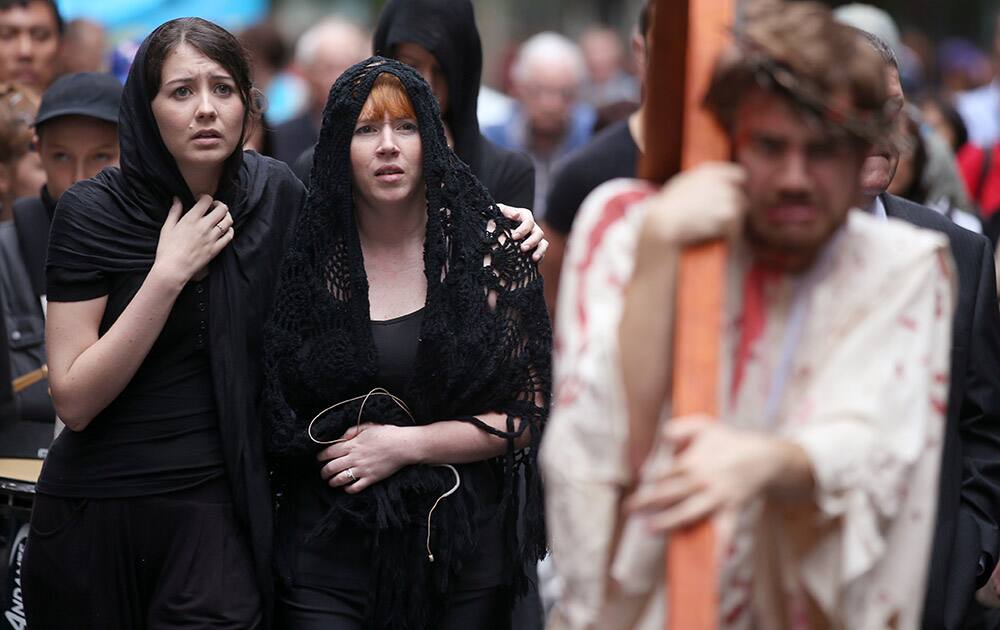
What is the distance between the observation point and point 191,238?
4.23 meters

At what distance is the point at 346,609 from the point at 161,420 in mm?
687

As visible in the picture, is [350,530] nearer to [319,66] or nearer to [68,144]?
[68,144]

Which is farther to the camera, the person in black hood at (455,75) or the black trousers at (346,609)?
the person in black hood at (455,75)

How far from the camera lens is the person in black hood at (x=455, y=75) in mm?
5758

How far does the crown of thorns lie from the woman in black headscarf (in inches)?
74.3

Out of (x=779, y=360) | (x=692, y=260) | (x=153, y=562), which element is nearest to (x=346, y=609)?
(x=153, y=562)

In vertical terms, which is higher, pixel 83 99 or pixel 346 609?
pixel 83 99

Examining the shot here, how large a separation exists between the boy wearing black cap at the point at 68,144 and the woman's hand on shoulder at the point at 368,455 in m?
1.72

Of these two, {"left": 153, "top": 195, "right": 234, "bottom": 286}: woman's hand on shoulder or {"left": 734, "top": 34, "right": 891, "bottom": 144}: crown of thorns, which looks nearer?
{"left": 734, "top": 34, "right": 891, "bottom": 144}: crown of thorns

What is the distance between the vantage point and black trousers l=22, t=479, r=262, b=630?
14.0 ft

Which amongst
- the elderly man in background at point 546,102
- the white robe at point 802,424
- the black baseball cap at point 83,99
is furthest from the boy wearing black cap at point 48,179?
Answer: the elderly man in background at point 546,102

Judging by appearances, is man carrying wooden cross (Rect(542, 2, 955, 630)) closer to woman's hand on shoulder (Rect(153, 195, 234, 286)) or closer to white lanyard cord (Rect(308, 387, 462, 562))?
white lanyard cord (Rect(308, 387, 462, 562))

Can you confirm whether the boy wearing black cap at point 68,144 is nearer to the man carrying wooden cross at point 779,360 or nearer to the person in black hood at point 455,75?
the person in black hood at point 455,75

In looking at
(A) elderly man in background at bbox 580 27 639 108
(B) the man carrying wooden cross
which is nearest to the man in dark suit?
(B) the man carrying wooden cross
